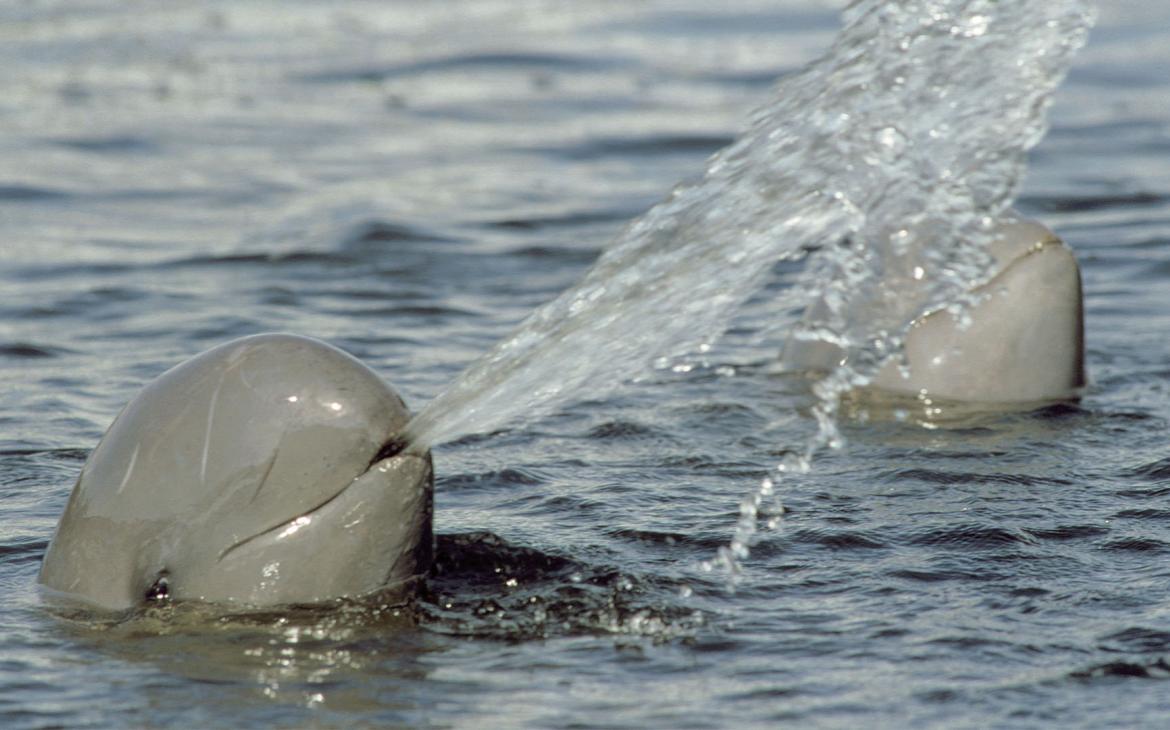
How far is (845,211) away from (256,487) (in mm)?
3146

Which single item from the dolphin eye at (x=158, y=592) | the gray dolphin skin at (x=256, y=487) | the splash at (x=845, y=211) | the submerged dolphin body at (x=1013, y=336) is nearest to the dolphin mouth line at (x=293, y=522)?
the gray dolphin skin at (x=256, y=487)

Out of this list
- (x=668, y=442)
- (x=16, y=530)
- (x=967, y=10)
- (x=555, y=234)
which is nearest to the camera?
(x=16, y=530)

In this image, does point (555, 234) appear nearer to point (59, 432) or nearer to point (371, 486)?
point (59, 432)

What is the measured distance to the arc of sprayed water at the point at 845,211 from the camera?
6.26 metres

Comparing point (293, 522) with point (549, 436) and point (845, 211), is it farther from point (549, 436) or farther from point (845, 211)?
point (845, 211)

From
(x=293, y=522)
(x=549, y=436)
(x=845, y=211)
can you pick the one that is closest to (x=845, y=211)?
(x=845, y=211)

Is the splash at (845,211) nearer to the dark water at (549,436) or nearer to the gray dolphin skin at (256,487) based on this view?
the dark water at (549,436)

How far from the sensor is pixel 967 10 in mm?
8250

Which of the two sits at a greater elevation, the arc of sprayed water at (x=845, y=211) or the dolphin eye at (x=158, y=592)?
the arc of sprayed water at (x=845, y=211)

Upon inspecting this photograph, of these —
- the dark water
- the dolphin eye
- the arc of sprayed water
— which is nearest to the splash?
the arc of sprayed water

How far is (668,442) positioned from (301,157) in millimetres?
7408


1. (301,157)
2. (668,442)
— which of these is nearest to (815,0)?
(301,157)

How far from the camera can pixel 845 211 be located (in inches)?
292

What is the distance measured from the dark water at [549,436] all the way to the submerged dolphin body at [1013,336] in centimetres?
20
